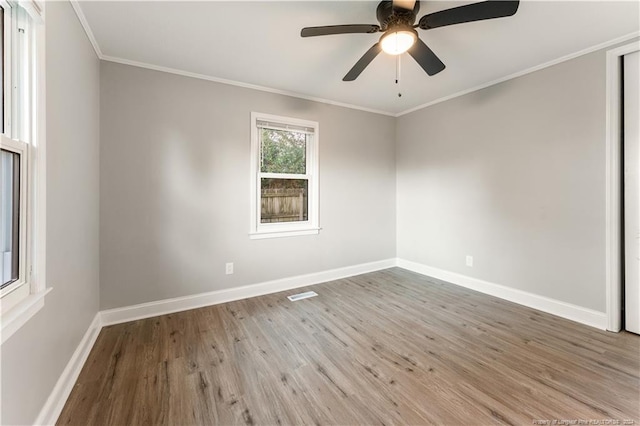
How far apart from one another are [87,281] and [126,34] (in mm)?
1996

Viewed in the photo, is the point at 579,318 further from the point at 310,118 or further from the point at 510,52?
the point at 310,118

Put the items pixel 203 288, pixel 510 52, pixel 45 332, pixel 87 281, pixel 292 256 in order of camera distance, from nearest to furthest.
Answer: pixel 45 332 → pixel 87 281 → pixel 510 52 → pixel 203 288 → pixel 292 256

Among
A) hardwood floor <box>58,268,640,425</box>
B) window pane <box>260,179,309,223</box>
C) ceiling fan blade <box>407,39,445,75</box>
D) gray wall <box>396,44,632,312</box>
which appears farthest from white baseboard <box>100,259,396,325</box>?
ceiling fan blade <box>407,39,445,75</box>

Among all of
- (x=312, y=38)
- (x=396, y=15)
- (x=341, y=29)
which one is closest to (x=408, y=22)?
(x=396, y=15)

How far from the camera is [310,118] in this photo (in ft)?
11.7

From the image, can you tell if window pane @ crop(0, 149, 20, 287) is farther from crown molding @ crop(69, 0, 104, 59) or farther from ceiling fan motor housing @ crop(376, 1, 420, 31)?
ceiling fan motor housing @ crop(376, 1, 420, 31)

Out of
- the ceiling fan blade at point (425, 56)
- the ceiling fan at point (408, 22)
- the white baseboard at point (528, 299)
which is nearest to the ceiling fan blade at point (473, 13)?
the ceiling fan at point (408, 22)

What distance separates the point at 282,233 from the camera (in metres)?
3.41

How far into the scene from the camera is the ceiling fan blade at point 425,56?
75.6 inches

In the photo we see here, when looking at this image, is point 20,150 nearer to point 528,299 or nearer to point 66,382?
point 66,382

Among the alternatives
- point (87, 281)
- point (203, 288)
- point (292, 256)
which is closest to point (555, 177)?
point (292, 256)

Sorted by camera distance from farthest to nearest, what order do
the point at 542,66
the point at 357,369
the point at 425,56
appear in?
the point at 542,66
the point at 425,56
the point at 357,369

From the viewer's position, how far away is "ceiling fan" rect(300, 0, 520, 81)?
1.51 meters

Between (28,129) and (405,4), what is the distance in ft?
6.98
